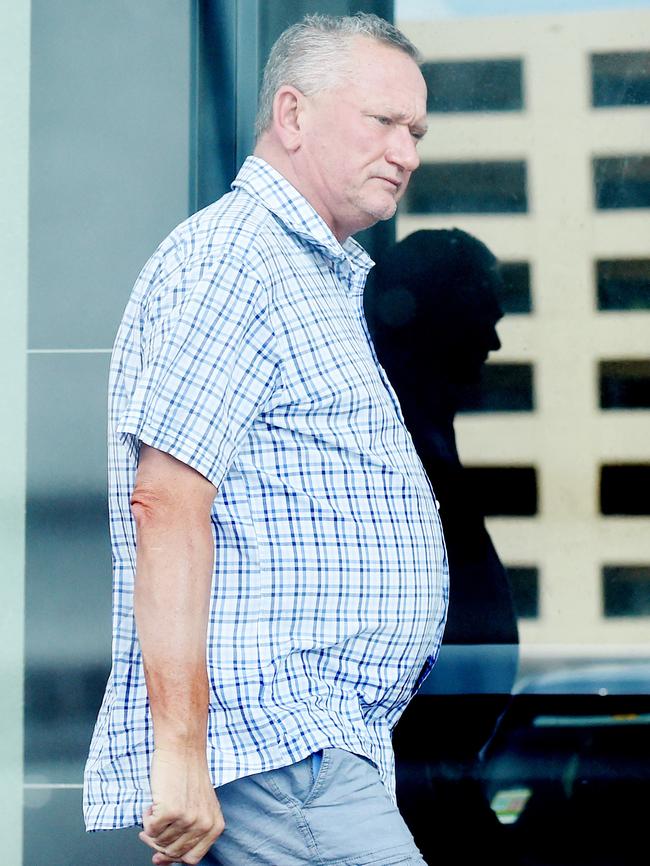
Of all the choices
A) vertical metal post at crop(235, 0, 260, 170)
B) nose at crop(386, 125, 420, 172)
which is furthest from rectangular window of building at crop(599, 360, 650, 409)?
nose at crop(386, 125, 420, 172)

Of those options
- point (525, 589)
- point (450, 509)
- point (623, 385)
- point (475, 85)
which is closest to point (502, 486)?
point (450, 509)

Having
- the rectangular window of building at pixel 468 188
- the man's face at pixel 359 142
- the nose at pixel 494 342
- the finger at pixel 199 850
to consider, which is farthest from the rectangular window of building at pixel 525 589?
the finger at pixel 199 850

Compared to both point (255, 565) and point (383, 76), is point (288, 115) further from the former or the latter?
point (255, 565)

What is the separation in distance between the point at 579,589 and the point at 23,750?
1252 millimetres

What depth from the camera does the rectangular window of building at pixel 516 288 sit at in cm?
253

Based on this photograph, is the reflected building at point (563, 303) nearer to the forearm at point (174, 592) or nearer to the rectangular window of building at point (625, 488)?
the rectangular window of building at point (625, 488)

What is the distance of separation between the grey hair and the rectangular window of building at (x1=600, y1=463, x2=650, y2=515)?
1.17 metres

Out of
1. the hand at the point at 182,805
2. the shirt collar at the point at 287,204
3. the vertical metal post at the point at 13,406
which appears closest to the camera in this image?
the hand at the point at 182,805

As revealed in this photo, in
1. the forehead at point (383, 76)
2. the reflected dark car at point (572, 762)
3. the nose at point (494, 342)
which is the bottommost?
the reflected dark car at point (572, 762)

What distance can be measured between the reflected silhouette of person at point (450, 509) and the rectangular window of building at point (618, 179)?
286 millimetres

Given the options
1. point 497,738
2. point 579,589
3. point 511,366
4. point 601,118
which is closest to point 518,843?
point 497,738

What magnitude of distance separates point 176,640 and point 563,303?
1569 millimetres

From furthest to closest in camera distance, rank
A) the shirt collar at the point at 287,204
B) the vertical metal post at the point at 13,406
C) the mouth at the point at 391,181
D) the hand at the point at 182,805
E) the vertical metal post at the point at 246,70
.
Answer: the vertical metal post at the point at 246,70, the vertical metal post at the point at 13,406, the mouth at the point at 391,181, the shirt collar at the point at 287,204, the hand at the point at 182,805

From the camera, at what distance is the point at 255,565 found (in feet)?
4.34
